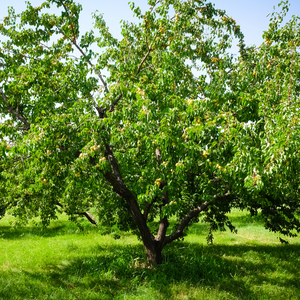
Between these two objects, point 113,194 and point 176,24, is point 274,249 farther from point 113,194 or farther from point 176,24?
point 176,24

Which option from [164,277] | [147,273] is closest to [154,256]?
[147,273]

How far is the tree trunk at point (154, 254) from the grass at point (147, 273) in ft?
0.94

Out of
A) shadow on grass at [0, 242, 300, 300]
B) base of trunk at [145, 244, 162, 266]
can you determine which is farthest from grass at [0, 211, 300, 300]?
base of trunk at [145, 244, 162, 266]

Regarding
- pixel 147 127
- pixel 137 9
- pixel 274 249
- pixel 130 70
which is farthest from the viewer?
pixel 274 249

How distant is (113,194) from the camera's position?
9984 mm

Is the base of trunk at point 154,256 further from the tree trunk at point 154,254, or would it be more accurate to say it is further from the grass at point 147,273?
the grass at point 147,273

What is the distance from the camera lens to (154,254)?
9.41 meters

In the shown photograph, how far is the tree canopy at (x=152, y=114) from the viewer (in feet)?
18.0

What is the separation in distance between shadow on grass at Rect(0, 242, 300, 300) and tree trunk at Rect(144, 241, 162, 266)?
274mm

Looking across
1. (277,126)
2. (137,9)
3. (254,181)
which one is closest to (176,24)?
(137,9)

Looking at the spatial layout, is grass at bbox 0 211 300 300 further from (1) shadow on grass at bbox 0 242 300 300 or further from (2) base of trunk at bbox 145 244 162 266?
(2) base of trunk at bbox 145 244 162 266

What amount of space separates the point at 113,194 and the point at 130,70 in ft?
14.2

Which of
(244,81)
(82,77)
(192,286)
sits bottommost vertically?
(192,286)

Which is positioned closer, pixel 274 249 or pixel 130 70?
pixel 130 70
